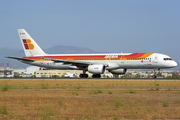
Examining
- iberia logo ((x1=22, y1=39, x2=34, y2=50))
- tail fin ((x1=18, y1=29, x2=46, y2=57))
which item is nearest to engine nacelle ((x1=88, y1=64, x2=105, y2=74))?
tail fin ((x1=18, y1=29, x2=46, y2=57))

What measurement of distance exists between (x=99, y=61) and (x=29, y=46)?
47.8 ft

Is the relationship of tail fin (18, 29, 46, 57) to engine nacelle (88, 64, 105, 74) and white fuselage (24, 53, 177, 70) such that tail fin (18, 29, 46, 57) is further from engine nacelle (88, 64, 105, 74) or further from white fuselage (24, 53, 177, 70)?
engine nacelle (88, 64, 105, 74)

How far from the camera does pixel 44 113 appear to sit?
12.9m

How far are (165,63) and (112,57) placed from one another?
27.0ft

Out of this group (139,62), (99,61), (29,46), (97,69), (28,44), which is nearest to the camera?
(139,62)

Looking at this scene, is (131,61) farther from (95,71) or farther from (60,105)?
(60,105)

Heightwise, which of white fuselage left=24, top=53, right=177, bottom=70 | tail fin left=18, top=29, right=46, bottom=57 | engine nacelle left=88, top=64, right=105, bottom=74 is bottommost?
engine nacelle left=88, top=64, right=105, bottom=74

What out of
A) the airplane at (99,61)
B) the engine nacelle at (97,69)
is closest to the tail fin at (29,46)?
the airplane at (99,61)

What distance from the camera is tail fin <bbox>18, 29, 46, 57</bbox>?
55.7m

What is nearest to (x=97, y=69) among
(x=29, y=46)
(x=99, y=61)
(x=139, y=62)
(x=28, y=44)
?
(x=99, y=61)

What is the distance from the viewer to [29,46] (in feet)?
184

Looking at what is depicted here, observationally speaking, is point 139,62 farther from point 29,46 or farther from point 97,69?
point 29,46

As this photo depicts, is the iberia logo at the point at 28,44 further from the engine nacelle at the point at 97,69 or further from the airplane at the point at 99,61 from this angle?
the engine nacelle at the point at 97,69

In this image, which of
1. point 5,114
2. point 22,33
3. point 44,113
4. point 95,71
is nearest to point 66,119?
point 44,113
